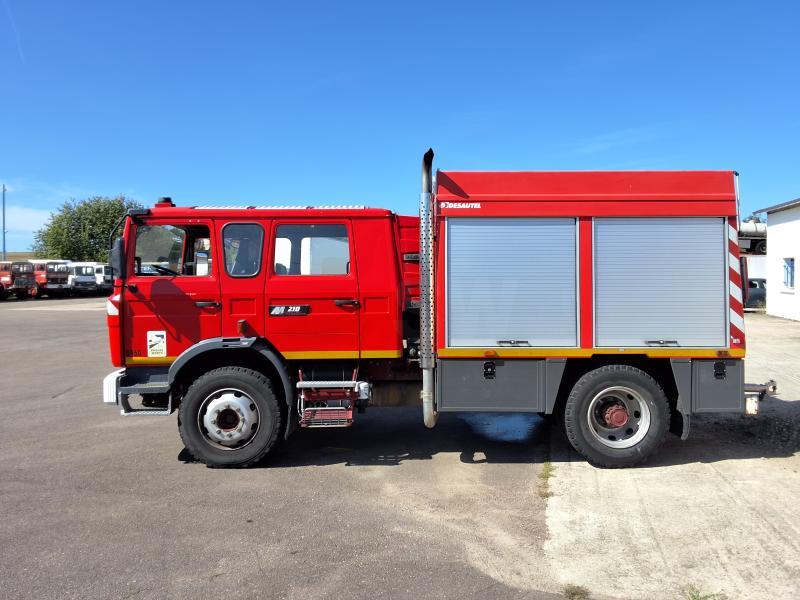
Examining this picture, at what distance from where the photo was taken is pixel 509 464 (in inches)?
225

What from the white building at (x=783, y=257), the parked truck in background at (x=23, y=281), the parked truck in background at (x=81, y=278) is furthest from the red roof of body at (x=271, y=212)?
the parked truck in background at (x=81, y=278)

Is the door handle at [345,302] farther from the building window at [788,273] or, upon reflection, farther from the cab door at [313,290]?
the building window at [788,273]

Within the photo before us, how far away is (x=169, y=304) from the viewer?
18.0ft

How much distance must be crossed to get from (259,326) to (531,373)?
2616 millimetres

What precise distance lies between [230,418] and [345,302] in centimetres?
156

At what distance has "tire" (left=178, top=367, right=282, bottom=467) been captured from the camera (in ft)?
17.9

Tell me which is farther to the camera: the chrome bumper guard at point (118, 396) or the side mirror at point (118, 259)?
the chrome bumper guard at point (118, 396)

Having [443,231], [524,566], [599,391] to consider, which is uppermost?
[443,231]

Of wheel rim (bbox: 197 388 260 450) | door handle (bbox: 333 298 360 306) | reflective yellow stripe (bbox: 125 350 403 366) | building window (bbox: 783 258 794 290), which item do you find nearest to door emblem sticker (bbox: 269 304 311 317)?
door handle (bbox: 333 298 360 306)

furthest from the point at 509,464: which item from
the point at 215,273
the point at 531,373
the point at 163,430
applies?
the point at 163,430

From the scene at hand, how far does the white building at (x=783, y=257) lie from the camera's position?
20.6 meters

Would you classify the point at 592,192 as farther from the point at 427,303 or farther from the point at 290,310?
the point at 290,310

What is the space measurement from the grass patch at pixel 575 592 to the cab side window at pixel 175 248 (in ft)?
13.3

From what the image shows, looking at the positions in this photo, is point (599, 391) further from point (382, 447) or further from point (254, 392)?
point (254, 392)
